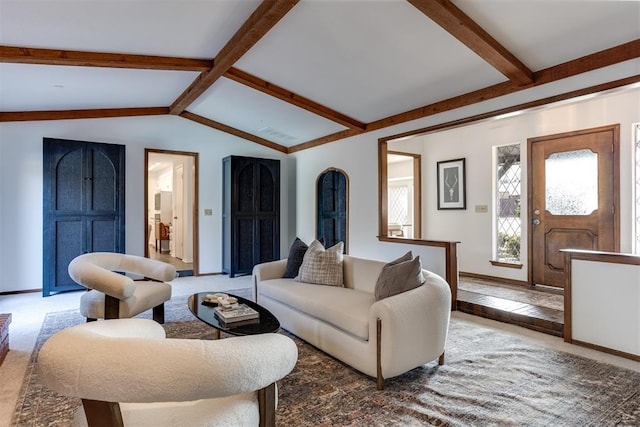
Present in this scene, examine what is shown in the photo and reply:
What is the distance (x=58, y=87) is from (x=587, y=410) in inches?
227

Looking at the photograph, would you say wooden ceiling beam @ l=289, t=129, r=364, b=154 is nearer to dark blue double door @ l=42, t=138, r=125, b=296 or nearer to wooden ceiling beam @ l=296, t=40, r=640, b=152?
wooden ceiling beam @ l=296, t=40, r=640, b=152

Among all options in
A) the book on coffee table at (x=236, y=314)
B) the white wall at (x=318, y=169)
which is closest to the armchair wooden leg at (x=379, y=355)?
the book on coffee table at (x=236, y=314)

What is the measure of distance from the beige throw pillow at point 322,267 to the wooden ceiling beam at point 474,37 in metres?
2.13

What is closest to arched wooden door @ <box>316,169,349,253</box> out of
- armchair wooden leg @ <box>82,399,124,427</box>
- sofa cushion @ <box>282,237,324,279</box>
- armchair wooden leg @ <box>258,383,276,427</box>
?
sofa cushion @ <box>282,237,324,279</box>

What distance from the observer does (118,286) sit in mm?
2791

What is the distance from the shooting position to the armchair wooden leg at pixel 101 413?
1067 mm

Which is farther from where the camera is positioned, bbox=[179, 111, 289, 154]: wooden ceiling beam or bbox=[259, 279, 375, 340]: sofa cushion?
bbox=[179, 111, 289, 154]: wooden ceiling beam

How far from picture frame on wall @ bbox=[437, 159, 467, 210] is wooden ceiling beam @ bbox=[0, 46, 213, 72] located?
4.00 metres

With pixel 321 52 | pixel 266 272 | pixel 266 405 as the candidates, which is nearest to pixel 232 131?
pixel 321 52

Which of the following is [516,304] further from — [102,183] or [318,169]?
[102,183]

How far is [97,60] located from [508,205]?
17.8 feet

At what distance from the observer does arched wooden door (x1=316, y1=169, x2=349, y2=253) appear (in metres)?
6.04

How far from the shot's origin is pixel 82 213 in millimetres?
5152

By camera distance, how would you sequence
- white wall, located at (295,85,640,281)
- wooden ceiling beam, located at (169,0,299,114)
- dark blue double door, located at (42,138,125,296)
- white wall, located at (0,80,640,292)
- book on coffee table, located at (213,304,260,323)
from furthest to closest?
dark blue double door, located at (42,138,125,296) → white wall, located at (0,80,640,292) → white wall, located at (295,85,640,281) → wooden ceiling beam, located at (169,0,299,114) → book on coffee table, located at (213,304,260,323)
